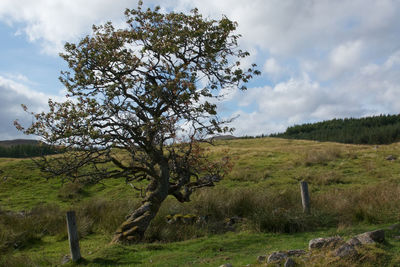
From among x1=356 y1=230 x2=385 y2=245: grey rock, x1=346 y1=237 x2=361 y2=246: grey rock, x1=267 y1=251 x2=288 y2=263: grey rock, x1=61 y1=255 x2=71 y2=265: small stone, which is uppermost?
x1=346 y1=237 x2=361 y2=246: grey rock

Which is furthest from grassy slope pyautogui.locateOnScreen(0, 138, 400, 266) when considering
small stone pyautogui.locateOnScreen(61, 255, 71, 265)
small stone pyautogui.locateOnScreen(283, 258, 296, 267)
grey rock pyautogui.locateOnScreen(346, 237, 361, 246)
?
small stone pyautogui.locateOnScreen(283, 258, 296, 267)

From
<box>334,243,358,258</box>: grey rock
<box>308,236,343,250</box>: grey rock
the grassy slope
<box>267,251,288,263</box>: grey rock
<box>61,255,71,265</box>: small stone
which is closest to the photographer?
<box>334,243,358,258</box>: grey rock

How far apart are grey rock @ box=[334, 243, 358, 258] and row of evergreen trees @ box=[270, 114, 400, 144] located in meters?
123

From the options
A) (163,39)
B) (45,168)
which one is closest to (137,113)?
(163,39)

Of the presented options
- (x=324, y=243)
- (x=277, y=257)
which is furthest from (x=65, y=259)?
(x=324, y=243)

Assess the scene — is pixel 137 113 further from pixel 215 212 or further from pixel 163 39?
pixel 215 212

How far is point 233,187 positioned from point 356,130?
130m

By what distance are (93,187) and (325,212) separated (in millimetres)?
19524

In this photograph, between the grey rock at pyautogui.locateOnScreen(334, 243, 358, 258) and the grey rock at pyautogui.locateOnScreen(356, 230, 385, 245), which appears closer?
the grey rock at pyautogui.locateOnScreen(334, 243, 358, 258)

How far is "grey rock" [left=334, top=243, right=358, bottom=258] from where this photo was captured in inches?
243

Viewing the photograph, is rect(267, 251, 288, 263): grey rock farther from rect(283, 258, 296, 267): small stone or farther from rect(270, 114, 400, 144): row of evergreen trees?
rect(270, 114, 400, 144): row of evergreen trees

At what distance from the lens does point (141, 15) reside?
37.8ft

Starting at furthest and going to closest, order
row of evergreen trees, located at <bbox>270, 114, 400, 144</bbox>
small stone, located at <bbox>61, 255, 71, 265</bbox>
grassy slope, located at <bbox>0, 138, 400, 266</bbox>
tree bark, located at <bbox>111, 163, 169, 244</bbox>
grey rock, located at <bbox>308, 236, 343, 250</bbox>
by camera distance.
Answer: row of evergreen trees, located at <bbox>270, 114, 400, 144</bbox>
tree bark, located at <bbox>111, 163, 169, 244</bbox>
small stone, located at <bbox>61, 255, 71, 265</bbox>
grassy slope, located at <bbox>0, 138, 400, 266</bbox>
grey rock, located at <bbox>308, 236, 343, 250</bbox>

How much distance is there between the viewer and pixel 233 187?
22.9m
